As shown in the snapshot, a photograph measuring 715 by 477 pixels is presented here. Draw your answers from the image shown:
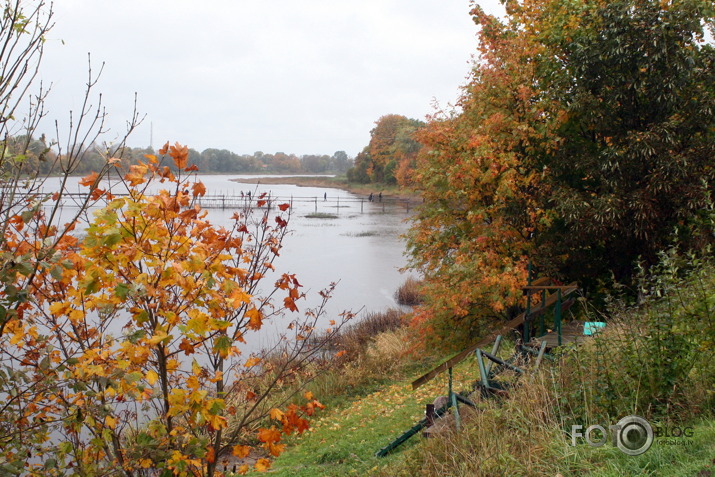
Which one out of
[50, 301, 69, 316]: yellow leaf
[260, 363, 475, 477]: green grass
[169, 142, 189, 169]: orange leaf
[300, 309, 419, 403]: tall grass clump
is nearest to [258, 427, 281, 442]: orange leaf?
[50, 301, 69, 316]: yellow leaf

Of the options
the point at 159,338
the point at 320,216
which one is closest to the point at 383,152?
the point at 320,216

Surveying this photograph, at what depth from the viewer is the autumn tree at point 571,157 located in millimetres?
9984

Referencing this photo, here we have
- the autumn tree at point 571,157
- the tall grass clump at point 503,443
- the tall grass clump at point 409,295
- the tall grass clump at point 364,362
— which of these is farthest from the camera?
the tall grass clump at point 409,295

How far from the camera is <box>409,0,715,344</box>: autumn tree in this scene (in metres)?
9.98

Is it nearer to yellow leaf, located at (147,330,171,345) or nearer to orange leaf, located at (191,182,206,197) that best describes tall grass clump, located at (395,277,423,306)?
orange leaf, located at (191,182,206,197)

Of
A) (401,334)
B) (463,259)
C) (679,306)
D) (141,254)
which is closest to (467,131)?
(463,259)

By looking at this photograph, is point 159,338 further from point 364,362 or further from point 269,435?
point 364,362

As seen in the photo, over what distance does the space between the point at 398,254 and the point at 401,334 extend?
1852 centimetres

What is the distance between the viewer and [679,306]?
5.05m

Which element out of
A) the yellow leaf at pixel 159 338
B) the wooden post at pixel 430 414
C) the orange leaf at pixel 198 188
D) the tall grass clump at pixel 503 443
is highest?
the orange leaf at pixel 198 188

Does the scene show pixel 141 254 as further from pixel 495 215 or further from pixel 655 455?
pixel 495 215

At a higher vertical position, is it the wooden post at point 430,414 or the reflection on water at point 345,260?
the wooden post at point 430,414

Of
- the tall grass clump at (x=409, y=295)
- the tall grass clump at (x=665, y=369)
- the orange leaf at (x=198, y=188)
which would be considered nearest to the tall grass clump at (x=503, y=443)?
the tall grass clump at (x=665, y=369)

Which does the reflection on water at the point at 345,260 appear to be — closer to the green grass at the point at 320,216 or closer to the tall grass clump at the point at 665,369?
the green grass at the point at 320,216
